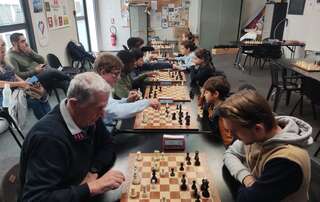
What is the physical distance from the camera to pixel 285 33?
7.82 metres

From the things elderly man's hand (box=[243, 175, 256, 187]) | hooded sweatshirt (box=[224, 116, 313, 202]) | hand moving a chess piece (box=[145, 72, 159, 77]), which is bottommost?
hand moving a chess piece (box=[145, 72, 159, 77])

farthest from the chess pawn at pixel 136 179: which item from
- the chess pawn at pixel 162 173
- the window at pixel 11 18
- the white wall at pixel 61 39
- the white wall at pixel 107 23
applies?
the white wall at pixel 107 23

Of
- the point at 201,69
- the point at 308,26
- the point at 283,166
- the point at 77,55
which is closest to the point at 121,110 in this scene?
the point at 283,166

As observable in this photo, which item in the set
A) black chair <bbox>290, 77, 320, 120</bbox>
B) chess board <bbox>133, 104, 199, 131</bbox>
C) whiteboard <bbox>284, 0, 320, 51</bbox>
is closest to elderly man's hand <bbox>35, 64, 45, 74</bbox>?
chess board <bbox>133, 104, 199, 131</bbox>

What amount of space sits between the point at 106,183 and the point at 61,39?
5.57 metres

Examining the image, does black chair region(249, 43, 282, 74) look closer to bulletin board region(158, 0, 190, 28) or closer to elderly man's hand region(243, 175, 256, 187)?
bulletin board region(158, 0, 190, 28)

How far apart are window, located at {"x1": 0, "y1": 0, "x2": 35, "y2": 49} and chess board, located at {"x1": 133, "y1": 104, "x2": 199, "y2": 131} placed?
3431 millimetres

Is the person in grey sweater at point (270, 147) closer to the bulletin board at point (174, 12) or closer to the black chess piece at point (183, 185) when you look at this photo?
the black chess piece at point (183, 185)

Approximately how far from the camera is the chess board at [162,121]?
1.97m

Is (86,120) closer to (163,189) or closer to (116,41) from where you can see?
(163,189)

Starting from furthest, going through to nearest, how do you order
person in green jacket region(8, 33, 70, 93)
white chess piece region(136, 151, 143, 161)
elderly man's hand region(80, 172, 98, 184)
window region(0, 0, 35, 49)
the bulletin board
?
the bulletin board < window region(0, 0, 35, 49) < person in green jacket region(8, 33, 70, 93) < white chess piece region(136, 151, 143, 161) < elderly man's hand region(80, 172, 98, 184)

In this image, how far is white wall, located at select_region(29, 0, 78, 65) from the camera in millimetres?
5232

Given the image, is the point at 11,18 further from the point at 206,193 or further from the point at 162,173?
the point at 206,193

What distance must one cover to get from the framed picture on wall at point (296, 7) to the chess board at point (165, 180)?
691 centimetres
